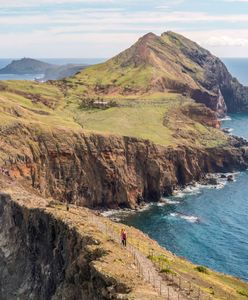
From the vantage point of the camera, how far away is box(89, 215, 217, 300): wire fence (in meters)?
45.3

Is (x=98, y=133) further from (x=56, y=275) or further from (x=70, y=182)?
(x=56, y=275)

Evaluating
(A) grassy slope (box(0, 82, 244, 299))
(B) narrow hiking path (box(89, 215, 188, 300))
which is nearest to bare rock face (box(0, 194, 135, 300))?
(B) narrow hiking path (box(89, 215, 188, 300))

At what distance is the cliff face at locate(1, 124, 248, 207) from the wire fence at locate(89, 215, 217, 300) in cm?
6669

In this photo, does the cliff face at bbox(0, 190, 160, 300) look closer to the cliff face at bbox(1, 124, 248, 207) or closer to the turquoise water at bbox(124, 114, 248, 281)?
the cliff face at bbox(1, 124, 248, 207)

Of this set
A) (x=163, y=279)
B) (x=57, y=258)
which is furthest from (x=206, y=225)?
(x=163, y=279)

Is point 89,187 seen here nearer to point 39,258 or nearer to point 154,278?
point 39,258

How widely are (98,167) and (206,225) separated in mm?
36779

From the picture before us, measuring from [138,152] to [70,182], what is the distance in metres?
27.4

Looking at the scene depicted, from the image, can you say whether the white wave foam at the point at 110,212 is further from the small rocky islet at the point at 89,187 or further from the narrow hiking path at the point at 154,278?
the narrow hiking path at the point at 154,278

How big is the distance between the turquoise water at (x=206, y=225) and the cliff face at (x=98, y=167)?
7986 mm

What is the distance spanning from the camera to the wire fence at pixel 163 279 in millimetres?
45344

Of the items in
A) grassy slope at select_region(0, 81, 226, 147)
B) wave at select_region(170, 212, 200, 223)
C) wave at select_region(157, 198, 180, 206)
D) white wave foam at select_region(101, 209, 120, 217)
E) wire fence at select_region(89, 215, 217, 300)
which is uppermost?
grassy slope at select_region(0, 81, 226, 147)

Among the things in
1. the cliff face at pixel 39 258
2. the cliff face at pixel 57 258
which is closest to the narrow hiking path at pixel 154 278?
the cliff face at pixel 57 258

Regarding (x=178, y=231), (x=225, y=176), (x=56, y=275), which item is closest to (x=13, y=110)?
(x=178, y=231)
